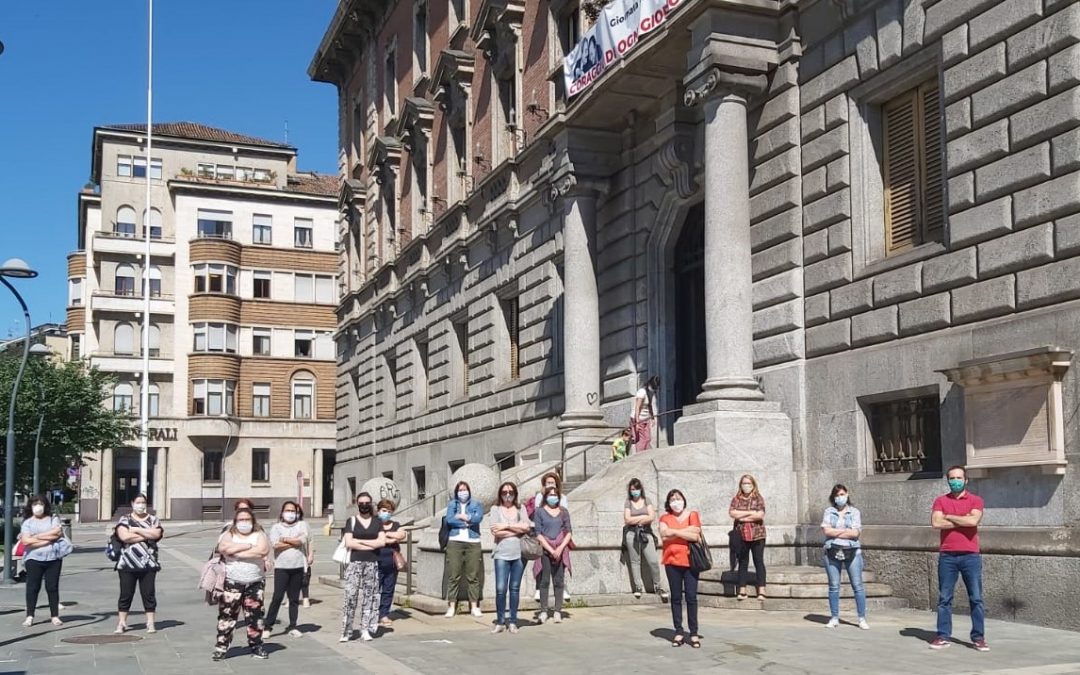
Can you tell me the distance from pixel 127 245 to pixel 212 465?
42.8ft

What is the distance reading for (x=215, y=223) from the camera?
68062 mm

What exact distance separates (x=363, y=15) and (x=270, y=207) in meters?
26.1

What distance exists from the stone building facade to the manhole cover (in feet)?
18.8

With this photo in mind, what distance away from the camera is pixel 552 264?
26.6 meters

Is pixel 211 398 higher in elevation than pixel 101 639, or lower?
higher

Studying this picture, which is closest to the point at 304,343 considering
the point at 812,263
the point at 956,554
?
the point at 812,263

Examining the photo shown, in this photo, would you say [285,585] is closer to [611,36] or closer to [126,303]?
[611,36]

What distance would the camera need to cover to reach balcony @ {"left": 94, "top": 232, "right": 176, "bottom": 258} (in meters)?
66.0

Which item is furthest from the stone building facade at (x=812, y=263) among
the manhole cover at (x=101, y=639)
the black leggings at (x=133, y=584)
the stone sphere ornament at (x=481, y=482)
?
the manhole cover at (x=101, y=639)

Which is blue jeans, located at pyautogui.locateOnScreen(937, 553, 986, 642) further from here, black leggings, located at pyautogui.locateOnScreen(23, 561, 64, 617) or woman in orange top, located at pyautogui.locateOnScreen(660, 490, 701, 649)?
black leggings, located at pyautogui.locateOnScreen(23, 561, 64, 617)

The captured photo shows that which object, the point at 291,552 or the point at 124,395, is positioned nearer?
the point at 291,552

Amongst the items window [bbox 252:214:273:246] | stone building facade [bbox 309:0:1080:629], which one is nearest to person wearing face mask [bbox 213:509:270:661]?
stone building facade [bbox 309:0:1080:629]

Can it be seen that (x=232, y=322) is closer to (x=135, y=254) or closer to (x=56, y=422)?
(x=135, y=254)

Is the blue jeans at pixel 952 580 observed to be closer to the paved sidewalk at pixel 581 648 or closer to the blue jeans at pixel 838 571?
the paved sidewalk at pixel 581 648
